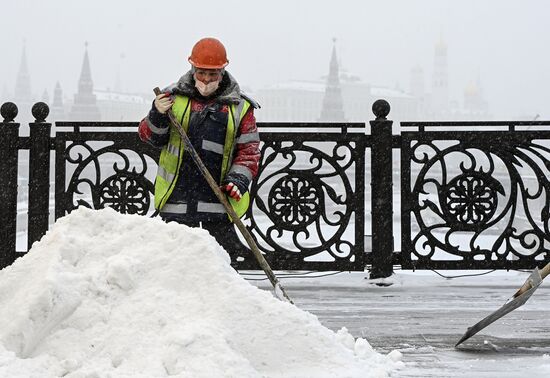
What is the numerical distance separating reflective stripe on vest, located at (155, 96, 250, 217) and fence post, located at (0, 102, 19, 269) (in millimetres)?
1937

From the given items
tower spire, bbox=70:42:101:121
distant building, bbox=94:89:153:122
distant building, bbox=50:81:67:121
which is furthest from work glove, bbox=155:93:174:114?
distant building, bbox=94:89:153:122

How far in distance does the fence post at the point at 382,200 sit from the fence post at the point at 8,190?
8.39 feet

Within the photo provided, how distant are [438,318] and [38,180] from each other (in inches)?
119

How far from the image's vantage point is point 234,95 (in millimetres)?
3717

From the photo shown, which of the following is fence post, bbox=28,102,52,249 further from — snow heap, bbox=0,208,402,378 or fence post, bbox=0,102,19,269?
snow heap, bbox=0,208,402,378

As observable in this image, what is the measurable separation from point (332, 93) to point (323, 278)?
311ft

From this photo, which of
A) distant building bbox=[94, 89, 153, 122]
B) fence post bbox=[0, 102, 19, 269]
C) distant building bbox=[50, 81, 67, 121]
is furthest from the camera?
distant building bbox=[94, 89, 153, 122]

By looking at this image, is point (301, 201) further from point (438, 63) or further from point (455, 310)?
point (438, 63)

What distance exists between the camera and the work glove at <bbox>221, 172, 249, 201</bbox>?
361 cm

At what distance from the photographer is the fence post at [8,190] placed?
17.2 ft

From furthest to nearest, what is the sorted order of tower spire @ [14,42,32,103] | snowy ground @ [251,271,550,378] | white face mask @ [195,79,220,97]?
tower spire @ [14,42,32,103], white face mask @ [195,79,220,97], snowy ground @ [251,271,550,378]

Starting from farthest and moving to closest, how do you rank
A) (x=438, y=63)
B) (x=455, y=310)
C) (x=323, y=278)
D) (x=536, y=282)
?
(x=438, y=63)
(x=323, y=278)
(x=455, y=310)
(x=536, y=282)

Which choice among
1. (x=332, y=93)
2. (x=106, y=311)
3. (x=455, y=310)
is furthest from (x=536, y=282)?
(x=332, y=93)

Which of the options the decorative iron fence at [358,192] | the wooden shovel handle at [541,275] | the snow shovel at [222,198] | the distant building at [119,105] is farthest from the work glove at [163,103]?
the distant building at [119,105]
